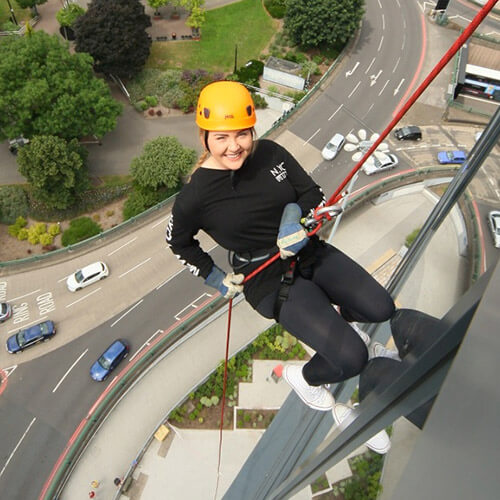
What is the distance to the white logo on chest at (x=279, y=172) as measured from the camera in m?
6.64

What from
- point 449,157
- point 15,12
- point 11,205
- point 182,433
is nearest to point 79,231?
point 11,205

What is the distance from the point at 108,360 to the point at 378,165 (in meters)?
18.8

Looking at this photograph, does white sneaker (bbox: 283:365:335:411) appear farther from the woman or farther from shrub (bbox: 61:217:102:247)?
shrub (bbox: 61:217:102:247)

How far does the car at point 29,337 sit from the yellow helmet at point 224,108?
17324mm

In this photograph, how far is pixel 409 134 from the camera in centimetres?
2773

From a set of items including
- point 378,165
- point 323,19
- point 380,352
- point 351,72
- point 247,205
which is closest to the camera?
point 247,205

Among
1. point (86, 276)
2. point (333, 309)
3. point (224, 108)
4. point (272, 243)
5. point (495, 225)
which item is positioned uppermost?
point (224, 108)

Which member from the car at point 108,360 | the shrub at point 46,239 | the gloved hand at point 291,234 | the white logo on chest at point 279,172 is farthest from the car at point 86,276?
the gloved hand at point 291,234

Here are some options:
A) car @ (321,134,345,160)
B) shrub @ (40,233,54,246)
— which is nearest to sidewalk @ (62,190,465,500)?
car @ (321,134,345,160)

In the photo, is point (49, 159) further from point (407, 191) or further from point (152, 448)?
point (407, 191)

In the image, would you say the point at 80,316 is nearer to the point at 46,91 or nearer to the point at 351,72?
the point at 46,91

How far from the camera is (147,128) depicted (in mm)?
30703

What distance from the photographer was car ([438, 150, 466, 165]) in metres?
26.8

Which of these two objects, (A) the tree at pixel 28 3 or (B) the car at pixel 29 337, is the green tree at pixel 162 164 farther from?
(A) the tree at pixel 28 3
